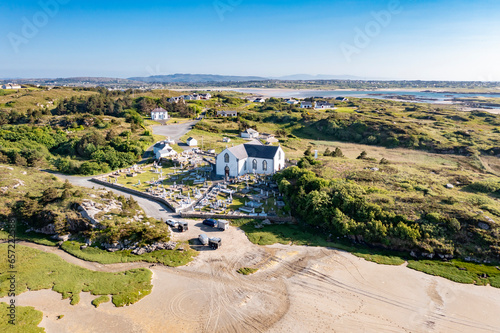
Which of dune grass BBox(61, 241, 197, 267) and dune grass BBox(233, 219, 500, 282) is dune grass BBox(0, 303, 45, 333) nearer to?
dune grass BBox(61, 241, 197, 267)

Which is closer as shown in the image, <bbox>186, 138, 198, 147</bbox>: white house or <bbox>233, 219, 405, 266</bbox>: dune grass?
<bbox>233, 219, 405, 266</bbox>: dune grass

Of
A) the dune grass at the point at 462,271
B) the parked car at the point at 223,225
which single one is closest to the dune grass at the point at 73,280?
the parked car at the point at 223,225

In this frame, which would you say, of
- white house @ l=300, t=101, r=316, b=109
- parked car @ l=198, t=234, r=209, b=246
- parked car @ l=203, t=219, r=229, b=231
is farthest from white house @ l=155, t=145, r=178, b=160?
white house @ l=300, t=101, r=316, b=109

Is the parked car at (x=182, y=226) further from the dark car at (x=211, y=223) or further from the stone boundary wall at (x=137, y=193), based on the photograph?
the stone boundary wall at (x=137, y=193)

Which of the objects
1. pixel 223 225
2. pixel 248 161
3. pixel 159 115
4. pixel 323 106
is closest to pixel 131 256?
pixel 223 225

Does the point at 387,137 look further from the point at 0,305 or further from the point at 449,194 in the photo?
the point at 0,305

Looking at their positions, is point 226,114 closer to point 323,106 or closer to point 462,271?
point 323,106

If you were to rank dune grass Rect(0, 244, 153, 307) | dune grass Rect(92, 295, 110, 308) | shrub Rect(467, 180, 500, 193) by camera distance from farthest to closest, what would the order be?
1. shrub Rect(467, 180, 500, 193)
2. dune grass Rect(0, 244, 153, 307)
3. dune grass Rect(92, 295, 110, 308)
